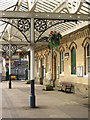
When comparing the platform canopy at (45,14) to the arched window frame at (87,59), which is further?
the arched window frame at (87,59)

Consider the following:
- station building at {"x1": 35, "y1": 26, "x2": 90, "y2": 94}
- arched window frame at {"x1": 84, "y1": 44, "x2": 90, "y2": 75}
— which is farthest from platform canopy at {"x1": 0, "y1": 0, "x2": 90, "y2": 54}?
arched window frame at {"x1": 84, "y1": 44, "x2": 90, "y2": 75}

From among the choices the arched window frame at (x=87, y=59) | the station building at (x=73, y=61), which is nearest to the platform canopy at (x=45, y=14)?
the station building at (x=73, y=61)

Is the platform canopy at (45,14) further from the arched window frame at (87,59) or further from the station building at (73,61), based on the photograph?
the arched window frame at (87,59)

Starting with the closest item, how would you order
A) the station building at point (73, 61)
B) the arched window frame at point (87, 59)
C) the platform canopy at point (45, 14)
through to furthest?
the platform canopy at point (45, 14) < the arched window frame at point (87, 59) < the station building at point (73, 61)

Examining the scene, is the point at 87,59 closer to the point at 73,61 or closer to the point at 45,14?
the point at 73,61

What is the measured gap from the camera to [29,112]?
11484mm

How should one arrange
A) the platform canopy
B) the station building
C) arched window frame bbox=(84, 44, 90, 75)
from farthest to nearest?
1. the station building
2. arched window frame bbox=(84, 44, 90, 75)
3. the platform canopy

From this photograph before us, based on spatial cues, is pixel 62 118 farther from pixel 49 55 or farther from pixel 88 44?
pixel 49 55

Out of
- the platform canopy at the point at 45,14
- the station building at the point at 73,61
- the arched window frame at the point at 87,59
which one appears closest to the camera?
the platform canopy at the point at 45,14

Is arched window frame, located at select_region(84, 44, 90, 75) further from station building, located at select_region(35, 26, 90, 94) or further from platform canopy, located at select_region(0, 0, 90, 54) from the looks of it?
platform canopy, located at select_region(0, 0, 90, 54)

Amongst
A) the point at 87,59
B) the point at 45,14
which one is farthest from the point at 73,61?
the point at 45,14

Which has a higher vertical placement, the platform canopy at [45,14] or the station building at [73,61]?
the platform canopy at [45,14]

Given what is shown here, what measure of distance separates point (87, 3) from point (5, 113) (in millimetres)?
7173

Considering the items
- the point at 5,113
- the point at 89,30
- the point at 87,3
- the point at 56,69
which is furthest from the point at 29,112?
the point at 56,69
